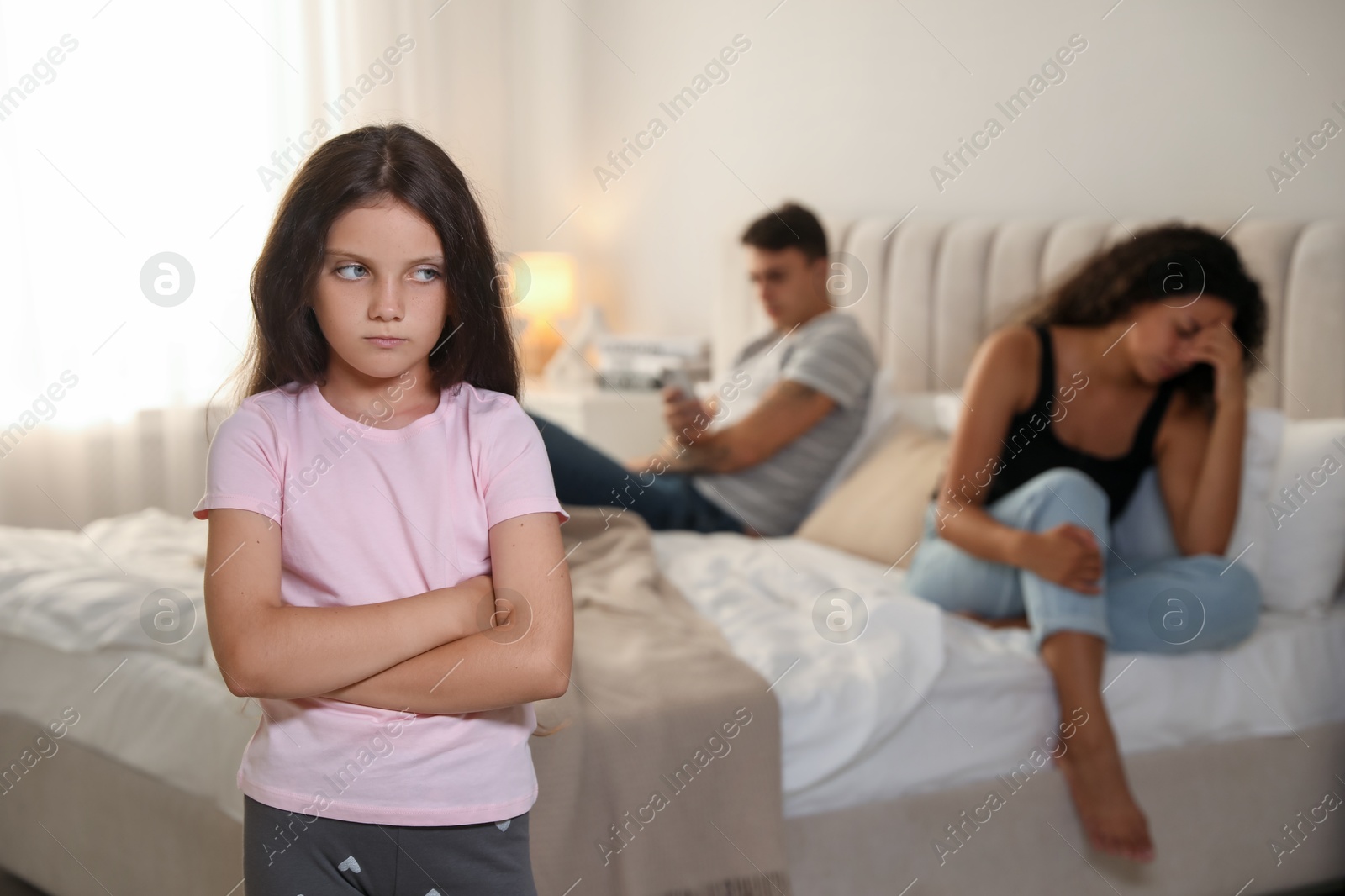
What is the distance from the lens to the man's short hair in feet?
7.99

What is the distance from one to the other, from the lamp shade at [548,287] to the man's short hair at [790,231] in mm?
1564

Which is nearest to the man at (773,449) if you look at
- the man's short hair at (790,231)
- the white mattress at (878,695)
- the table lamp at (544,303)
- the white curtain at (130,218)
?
the man's short hair at (790,231)

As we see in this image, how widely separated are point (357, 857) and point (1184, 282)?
1548mm

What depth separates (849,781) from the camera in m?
1.41

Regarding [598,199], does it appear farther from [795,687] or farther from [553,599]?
[553,599]

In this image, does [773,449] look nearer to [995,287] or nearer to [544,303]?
[995,287]

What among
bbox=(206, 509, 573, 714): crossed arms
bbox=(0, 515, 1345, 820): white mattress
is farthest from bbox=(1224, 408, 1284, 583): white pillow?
bbox=(206, 509, 573, 714): crossed arms

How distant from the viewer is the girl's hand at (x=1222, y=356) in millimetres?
1738

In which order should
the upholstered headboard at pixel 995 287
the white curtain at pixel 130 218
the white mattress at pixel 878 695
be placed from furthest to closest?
the white curtain at pixel 130 218, the upholstered headboard at pixel 995 287, the white mattress at pixel 878 695

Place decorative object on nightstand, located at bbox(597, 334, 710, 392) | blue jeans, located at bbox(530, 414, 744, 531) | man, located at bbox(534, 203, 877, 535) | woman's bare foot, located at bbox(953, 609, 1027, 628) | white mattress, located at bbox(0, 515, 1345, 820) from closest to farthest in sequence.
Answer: white mattress, located at bbox(0, 515, 1345, 820) < woman's bare foot, located at bbox(953, 609, 1027, 628) < blue jeans, located at bbox(530, 414, 744, 531) < man, located at bbox(534, 203, 877, 535) < decorative object on nightstand, located at bbox(597, 334, 710, 392)

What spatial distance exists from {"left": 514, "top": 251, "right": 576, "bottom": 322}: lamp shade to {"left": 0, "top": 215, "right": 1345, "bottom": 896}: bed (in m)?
2.14

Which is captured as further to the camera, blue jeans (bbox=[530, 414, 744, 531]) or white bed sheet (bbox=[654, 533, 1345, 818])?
blue jeans (bbox=[530, 414, 744, 531])

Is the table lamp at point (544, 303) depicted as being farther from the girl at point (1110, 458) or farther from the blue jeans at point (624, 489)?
the girl at point (1110, 458)

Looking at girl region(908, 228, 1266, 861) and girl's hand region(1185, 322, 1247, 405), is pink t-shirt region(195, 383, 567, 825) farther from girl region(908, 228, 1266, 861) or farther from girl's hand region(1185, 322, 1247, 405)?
girl's hand region(1185, 322, 1247, 405)
